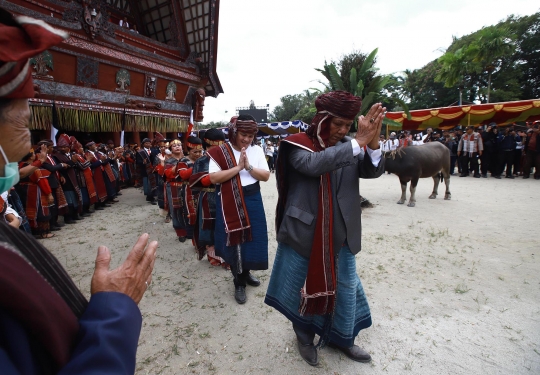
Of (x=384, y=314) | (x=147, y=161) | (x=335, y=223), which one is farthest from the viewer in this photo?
(x=147, y=161)

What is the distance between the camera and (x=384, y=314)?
8.80ft

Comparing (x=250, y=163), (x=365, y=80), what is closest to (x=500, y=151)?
(x=365, y=80)

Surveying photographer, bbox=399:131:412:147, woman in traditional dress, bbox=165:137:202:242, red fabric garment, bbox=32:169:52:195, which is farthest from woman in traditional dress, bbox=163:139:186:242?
photographer, bbox=399:131:412:147

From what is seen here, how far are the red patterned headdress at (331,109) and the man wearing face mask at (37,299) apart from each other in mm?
1421

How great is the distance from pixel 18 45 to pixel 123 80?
1142cm

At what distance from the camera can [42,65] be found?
7.84 m

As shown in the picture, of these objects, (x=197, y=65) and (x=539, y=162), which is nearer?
(x=539, y=162)

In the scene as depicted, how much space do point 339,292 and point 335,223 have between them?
1.67 ft

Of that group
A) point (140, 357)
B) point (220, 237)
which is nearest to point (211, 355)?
point (140, 357)

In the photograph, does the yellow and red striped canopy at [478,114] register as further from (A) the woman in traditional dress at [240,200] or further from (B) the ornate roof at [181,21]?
(A) the woman in traditional dress at [240,200]

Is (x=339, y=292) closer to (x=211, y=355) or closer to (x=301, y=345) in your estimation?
(x=301, y=345)

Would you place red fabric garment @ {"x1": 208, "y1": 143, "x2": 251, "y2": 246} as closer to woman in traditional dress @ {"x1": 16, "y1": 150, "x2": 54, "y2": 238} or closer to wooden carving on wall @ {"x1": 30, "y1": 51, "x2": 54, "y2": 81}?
woman in traditional dress @ {"x1": 16, "y1": 150, "x2": 54, "y2": 238}

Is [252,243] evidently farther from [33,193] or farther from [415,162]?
[415,162]

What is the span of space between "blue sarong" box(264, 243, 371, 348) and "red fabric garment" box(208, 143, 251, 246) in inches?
28.4
